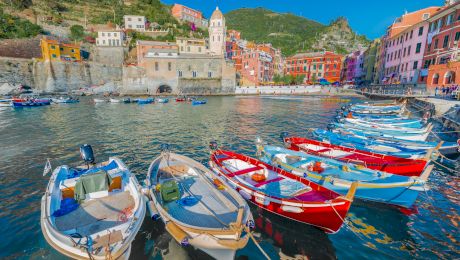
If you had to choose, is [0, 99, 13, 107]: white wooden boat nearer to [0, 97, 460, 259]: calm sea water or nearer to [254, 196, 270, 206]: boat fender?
[0, 97, 460, 259]: calm sea water

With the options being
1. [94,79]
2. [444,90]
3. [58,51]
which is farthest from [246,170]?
[58,51]

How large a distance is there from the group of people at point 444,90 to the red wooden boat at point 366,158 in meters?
32.4

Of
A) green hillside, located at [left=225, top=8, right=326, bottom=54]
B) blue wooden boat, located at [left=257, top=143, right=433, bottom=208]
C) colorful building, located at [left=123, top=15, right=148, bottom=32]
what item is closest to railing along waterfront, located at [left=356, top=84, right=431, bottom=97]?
blue wooden boat, located at [left=257, top=143, right=433, bottom=208]

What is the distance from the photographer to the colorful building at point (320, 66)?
277 feet

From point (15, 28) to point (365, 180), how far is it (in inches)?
4051

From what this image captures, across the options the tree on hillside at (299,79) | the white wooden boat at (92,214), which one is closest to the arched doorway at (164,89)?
the tree on hillside at (299,79)

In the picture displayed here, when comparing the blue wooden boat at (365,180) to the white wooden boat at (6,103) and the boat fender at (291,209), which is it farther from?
the white wooden boat at (6,103)

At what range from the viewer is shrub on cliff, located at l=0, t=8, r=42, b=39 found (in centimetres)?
6769

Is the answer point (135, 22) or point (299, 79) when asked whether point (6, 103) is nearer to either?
point (135, 22)

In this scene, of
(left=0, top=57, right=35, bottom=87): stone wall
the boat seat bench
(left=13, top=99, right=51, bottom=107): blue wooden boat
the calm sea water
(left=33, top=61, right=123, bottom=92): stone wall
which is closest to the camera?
the calm sea water

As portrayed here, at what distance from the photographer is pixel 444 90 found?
34.3 m

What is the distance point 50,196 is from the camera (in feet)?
25.1

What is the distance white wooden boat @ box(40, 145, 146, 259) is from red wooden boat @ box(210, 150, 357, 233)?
12.0 ft

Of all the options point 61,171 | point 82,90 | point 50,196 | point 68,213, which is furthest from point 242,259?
point 82,90
